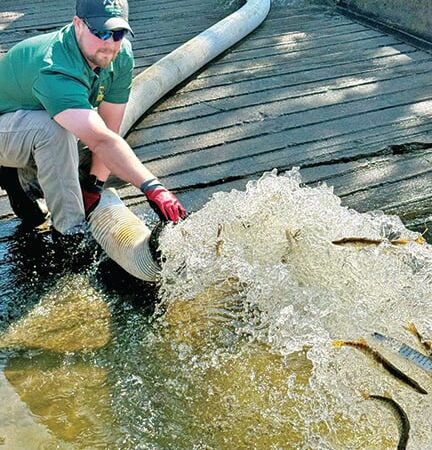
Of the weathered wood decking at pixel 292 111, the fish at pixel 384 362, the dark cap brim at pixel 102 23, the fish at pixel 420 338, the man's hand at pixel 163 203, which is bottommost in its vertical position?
the weathered wood decking at pixel 292 111

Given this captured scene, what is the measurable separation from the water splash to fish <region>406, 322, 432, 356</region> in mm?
51

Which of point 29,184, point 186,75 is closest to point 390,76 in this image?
point 186,75

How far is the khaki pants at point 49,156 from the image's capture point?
321 centimetres

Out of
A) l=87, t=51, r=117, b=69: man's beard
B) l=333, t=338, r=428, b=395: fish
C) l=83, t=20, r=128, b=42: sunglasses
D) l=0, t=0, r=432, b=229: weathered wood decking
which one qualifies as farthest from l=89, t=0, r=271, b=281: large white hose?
l=333, t=338, r=428, b=395: fish

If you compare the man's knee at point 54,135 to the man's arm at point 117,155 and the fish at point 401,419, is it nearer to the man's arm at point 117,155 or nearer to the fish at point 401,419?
the man's arm at point 117,155

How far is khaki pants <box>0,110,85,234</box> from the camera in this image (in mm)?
3215

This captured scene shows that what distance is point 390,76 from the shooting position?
18.7ft

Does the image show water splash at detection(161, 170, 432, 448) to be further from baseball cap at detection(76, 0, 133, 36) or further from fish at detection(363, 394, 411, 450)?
baseball cap at detection(76, 0, 133, 36)

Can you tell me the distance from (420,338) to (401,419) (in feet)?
1.14

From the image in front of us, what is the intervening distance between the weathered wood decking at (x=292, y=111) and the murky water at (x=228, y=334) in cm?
73

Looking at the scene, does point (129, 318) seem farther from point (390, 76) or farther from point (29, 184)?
point (390, 76)

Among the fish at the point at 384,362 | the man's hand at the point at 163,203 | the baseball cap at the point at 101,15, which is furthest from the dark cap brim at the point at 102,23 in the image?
the fish at the point at 384,362

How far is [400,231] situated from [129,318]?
1218mm

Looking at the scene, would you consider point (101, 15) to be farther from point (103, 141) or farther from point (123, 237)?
point (123, 237)
